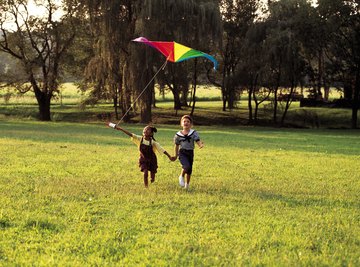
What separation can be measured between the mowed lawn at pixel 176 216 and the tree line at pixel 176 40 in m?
18.9

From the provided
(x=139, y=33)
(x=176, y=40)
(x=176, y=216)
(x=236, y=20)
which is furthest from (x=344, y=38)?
(x=176, y=216)

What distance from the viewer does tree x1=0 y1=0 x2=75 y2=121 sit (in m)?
37.0

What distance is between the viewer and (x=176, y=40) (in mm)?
29391

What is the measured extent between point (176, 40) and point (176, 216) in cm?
2395

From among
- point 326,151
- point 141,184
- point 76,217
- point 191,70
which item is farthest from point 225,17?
point 76,217

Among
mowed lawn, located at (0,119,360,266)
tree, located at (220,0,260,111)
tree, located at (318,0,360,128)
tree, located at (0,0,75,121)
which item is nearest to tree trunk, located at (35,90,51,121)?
tree, located at (0,0,75,121)

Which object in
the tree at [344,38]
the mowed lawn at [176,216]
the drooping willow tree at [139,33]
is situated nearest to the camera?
the mowed lawn at [176,216]

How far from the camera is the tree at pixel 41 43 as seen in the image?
121 ft

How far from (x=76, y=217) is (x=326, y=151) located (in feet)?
41.3

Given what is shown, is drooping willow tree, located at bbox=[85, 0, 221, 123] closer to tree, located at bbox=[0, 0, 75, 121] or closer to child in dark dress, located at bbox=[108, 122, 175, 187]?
tree, located at bbox=[0, 0, 75, 121]

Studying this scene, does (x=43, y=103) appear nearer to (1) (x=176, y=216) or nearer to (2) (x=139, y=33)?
(2) (x=139, y=33)

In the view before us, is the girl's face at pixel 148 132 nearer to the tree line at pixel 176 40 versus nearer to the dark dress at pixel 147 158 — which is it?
the dark dress at pixel 147 158

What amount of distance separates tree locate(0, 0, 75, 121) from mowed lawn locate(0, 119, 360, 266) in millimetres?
26638

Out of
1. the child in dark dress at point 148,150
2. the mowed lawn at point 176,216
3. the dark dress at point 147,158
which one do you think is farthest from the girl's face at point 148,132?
the mowed lawn at point 176,216
